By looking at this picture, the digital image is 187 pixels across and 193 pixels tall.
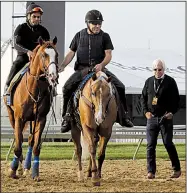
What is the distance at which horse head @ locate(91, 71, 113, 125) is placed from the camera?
10508mm

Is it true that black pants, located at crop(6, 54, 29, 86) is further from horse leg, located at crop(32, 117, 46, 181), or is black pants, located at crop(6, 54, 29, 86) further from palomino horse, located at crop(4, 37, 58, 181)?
horse leg, located at crop(32, 117, 46, 181)

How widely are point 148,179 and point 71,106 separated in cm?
196

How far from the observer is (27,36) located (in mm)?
12242

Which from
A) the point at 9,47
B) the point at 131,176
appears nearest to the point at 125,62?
the point at 9,47

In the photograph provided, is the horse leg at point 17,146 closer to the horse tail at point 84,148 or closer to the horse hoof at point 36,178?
the horse hoof at point 36,178

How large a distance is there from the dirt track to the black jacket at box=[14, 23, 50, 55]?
246cm

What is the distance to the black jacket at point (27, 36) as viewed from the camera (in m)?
12.1

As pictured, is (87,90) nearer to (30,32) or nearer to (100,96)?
(100,96)

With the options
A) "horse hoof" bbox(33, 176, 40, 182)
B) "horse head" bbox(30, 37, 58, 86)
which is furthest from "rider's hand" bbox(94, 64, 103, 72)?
"horse hoof" bbox(33, 176, 40, 182)

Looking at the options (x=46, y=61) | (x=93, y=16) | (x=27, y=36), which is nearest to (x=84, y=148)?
(x=46, y=61)

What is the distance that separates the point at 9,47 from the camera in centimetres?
3052

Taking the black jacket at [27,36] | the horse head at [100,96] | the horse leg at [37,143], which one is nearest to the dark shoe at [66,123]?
the horse leg at [37,143]

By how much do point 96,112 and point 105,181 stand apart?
161 cm

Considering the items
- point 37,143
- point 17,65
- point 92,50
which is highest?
point 92,50
